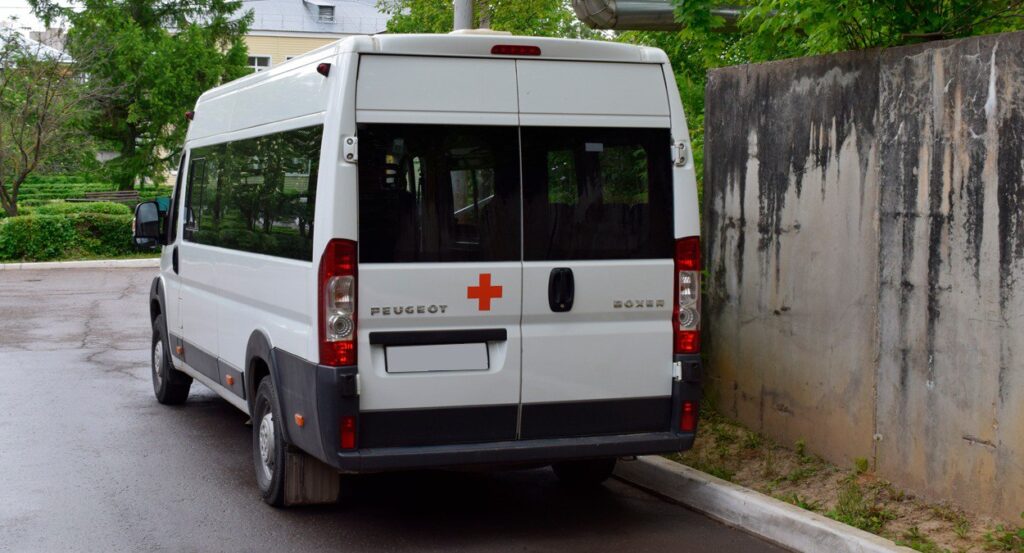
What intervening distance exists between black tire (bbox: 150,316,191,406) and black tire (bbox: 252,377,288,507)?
315 cm

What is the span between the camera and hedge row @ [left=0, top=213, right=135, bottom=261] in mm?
25922

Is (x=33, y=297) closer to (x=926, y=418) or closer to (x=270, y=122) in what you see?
(x=270, y=122)

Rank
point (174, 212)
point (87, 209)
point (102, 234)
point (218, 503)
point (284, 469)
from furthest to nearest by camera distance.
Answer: point (87, 209) → point (102, 234) → point (174, 212) → point (218, 503) → point (284, 469)

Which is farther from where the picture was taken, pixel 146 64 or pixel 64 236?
pixel 146 64

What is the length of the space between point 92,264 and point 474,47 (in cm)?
2134

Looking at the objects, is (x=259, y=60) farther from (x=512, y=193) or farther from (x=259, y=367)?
(x=512, y=193)

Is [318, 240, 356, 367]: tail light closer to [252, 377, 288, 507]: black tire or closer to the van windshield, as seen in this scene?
the van windshield

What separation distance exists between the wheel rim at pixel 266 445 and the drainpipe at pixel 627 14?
591 centimetres

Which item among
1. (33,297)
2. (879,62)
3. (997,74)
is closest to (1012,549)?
(997,74)

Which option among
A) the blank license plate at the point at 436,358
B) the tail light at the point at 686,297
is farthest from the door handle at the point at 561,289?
the tail light at the point at 686,297

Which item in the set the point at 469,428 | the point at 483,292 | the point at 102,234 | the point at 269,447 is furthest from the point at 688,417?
the point at 102,234

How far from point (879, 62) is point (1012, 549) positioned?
2.67 metres

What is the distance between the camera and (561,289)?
6.30 meters

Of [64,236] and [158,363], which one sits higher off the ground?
[64,236]
